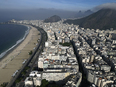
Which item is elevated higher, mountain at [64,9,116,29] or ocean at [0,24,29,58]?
mountain at [64,9,116,29]

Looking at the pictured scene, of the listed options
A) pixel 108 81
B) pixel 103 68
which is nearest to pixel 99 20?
pixel 103 68

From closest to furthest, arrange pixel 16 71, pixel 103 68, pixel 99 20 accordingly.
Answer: pixel 103 68
pixel 16 71
pixel 99 20

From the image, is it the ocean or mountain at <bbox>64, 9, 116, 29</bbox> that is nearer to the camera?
the ocean

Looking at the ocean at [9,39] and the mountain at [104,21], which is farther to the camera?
the mountain at [104,21]

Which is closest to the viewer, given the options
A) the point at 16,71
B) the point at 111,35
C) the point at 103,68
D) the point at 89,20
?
the point at 103,68

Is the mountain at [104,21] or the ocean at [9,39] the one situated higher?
the mountain at [104,21]

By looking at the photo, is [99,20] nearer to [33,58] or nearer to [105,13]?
[105,13]

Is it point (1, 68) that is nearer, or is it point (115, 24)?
point (1, 68)

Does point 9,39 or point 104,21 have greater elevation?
Answer: point 104,21

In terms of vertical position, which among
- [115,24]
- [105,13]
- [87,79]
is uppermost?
[105,13]

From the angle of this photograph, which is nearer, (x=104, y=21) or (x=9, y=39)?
(x=9, y=39)

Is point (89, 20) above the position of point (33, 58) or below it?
above
